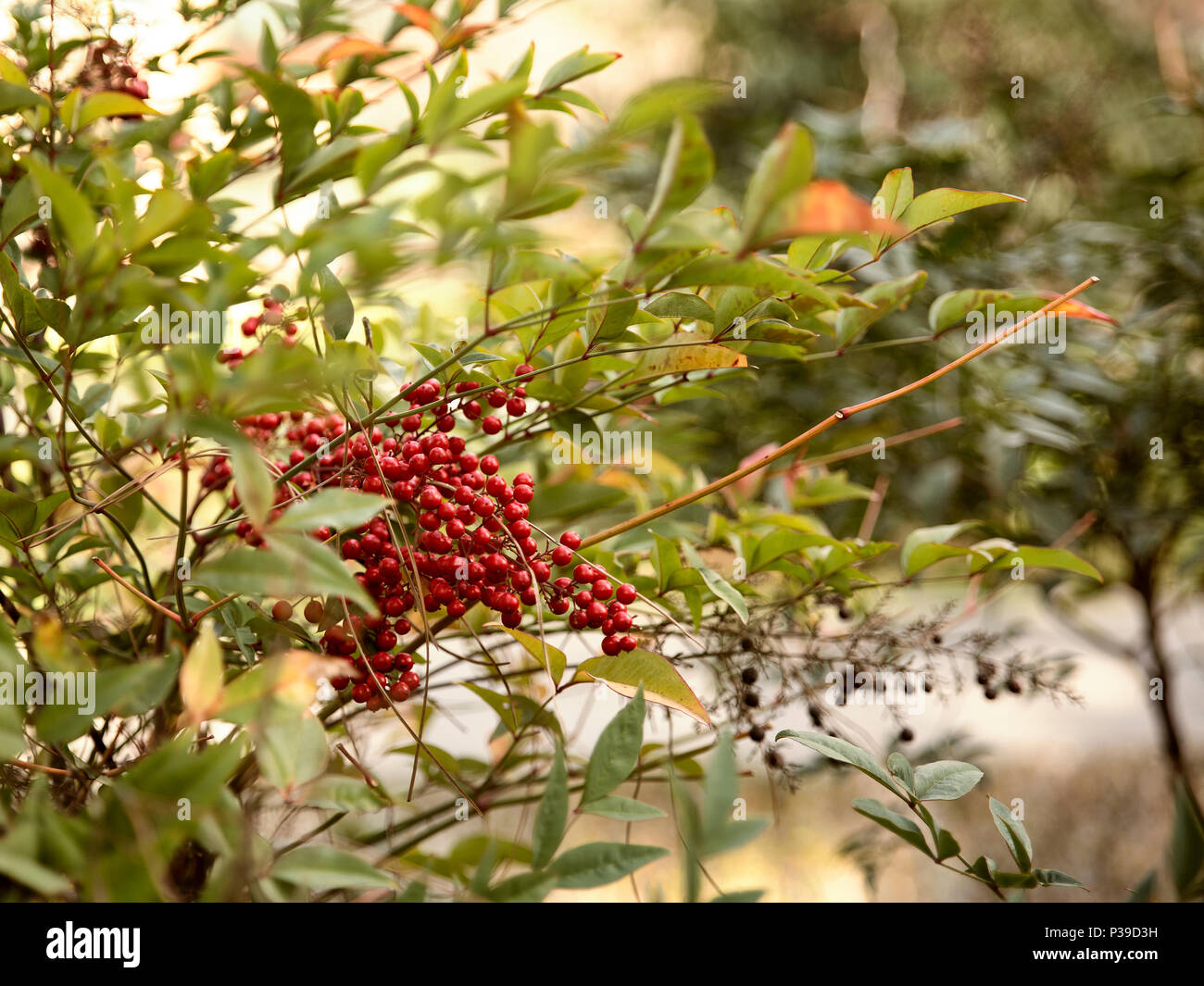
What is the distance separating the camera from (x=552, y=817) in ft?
0.87

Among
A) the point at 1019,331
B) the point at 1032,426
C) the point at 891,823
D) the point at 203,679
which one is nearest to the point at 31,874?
the point at 203,679

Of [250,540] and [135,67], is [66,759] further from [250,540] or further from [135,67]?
[135,67]

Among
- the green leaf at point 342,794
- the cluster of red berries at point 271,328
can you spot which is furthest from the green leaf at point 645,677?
the cluster of red berries at point 271,328

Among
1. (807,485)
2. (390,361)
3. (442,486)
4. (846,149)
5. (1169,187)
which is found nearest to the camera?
(442,486)

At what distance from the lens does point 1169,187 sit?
875 mm

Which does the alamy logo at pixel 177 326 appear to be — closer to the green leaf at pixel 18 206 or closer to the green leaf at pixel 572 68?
the green leaf at pixel 18 206

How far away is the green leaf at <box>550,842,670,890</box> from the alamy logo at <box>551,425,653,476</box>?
0.68 feet

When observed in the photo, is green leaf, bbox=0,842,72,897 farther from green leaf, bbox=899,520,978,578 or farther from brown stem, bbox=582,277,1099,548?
green leaf, bbox=899,520,978,578

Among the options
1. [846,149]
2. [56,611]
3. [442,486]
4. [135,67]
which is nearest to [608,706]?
[442,486]

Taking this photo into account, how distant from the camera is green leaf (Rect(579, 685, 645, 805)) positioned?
0.28m

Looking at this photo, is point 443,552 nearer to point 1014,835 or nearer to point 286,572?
point 286,572

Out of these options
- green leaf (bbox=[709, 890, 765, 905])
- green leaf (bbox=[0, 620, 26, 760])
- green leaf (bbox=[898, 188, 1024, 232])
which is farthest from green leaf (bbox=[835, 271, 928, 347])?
green leaf (bbox=[0, 620, 26, 760])
